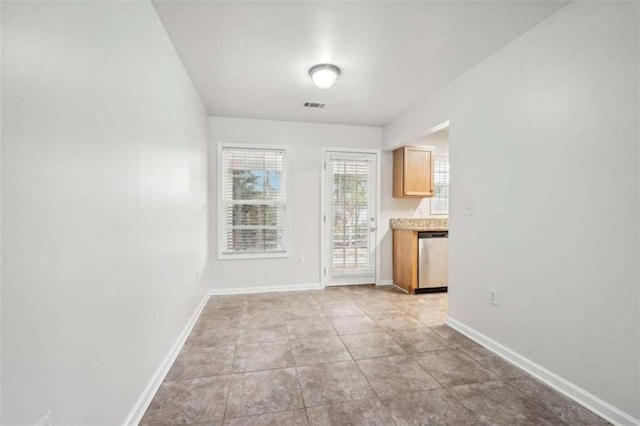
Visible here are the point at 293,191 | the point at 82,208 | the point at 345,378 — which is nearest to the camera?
the point at 82,208

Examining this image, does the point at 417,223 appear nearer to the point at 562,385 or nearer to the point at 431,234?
the point at 431,234

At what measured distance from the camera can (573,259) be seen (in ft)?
6.09

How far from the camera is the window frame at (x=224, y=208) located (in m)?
4.13

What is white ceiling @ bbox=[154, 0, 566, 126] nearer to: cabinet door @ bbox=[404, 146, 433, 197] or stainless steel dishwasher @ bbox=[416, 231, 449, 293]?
cabinet door @ bbox=[404, 146, 433, 197]

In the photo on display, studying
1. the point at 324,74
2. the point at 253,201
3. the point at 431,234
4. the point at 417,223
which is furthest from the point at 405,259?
the point at 324,74

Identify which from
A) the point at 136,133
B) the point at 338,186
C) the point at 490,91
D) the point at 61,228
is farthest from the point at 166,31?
the point at 338,186

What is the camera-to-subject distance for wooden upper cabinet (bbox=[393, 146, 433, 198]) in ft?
14.4

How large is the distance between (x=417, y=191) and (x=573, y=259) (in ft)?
8.69

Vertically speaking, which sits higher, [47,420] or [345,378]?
[47,420]

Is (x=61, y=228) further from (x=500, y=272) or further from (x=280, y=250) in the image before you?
(x=280, y=250)

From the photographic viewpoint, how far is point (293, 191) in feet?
14.3

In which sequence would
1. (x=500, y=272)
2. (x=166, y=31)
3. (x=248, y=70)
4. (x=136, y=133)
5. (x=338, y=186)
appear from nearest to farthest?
(x=136, y=133) < (x=166, y=31) < (x=500, y=272) < (x=248, y=70) < (x=338, y=186)

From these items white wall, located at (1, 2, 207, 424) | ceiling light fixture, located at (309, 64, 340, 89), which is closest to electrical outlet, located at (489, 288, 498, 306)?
ceiling light fixture, located at (309, 64, 340, 89)

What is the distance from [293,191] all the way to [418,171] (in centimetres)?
182
